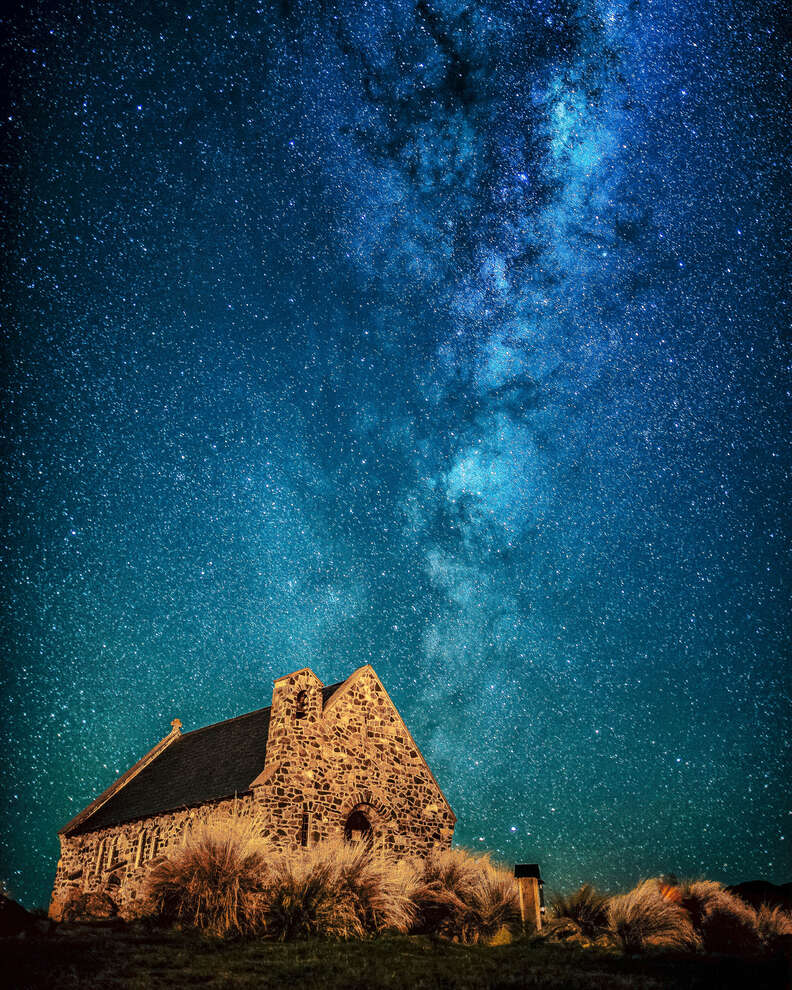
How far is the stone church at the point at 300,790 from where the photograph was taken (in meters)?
18.5

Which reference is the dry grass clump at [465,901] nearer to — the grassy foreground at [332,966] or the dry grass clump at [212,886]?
the grassy foreground at [332,966]

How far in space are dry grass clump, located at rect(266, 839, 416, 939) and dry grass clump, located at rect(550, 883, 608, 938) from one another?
13.5ft

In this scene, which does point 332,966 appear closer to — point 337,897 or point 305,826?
point 337,897

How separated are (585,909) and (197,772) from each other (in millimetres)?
A: 13440

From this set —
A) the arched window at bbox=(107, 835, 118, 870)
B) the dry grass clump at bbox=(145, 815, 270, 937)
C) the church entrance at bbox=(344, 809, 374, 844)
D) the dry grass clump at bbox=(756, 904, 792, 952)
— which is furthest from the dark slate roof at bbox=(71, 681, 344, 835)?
the dry grass clump at bbox=(756, 904, 792, 952)

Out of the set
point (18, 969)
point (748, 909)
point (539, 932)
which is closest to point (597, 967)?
point (539, 932)

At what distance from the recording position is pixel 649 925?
14.2 m

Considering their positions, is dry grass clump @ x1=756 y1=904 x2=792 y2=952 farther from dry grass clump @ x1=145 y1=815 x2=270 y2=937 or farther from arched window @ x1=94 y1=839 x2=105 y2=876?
arched window @ x1=94 y1=839 x2=105 y2=876

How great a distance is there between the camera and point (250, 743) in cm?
2208

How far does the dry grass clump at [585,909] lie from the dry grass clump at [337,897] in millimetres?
4114

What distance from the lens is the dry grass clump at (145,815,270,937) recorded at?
11672 mm

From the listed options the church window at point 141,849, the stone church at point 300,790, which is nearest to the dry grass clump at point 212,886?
the stone church at point 300,790

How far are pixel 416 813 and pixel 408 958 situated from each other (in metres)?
11.0

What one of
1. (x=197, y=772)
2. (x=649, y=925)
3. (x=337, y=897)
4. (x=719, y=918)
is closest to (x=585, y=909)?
(x=649, y=925)
